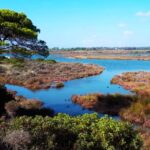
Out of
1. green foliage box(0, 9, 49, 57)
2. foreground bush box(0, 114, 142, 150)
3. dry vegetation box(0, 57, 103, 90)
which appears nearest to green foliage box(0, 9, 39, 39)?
green foliage box(0, 9, 49, 57)

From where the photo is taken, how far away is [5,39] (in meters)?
32.0

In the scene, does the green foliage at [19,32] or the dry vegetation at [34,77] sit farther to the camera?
the dry vegetation at [34,77]

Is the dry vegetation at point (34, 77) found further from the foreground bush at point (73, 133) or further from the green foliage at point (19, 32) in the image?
the foreground bush at point (73, 133)

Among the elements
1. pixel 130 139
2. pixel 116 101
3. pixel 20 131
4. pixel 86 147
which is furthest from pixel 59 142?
pixel 116 101

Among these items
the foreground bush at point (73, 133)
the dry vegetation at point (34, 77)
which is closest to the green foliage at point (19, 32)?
the foreground bush at point (73, 133)

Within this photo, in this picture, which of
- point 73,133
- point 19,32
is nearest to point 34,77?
point 19,32

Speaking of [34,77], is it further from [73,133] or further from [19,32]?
[73,133]

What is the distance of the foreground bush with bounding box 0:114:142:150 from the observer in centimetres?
1377

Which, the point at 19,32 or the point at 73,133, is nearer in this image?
the point at 73,133

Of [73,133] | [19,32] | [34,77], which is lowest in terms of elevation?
[34,77]

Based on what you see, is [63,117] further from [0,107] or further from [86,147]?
[0,107]

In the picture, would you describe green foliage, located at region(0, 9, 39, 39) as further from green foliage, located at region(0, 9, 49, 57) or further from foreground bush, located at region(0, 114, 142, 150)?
foreground bush, located at region(0, 114, 142, 150)

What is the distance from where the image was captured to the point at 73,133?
49.3 feet

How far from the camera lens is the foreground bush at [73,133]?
542 inches
